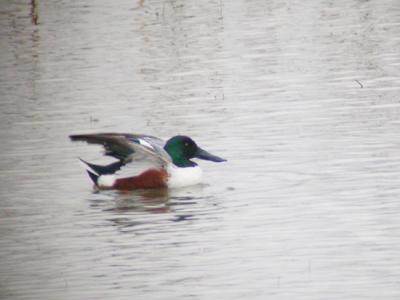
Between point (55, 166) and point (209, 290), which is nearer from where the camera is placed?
point (209, 290)

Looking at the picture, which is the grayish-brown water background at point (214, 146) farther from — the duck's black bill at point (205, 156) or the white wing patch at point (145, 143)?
the white wing patch at point (145, 143)

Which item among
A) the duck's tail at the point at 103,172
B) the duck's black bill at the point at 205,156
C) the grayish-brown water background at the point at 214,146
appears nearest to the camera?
the grayish-brown water background at the point at 214,146

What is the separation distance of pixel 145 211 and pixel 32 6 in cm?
1259

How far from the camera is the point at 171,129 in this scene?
14.6 m

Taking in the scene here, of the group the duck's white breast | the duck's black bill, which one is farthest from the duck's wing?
the duck's black bill

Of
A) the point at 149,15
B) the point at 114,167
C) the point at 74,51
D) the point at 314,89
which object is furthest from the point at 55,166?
the point at 149,15

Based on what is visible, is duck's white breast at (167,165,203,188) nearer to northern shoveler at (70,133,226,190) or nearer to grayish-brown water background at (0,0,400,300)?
northern shoveler at (70,133,226,190)

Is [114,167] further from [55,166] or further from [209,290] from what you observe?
[209,290]

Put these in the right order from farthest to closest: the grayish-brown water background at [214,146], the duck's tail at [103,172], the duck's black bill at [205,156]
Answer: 1. the duck's black bill at [205,156]
2. the duck's tail at [103,172]
3. the grayish-brown water background at [214,146]

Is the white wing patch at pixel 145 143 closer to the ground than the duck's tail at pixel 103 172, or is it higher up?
higher up

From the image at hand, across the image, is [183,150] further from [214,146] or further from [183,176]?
[214,146]

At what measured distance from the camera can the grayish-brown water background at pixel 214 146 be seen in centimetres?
934

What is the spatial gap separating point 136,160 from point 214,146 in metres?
1.29

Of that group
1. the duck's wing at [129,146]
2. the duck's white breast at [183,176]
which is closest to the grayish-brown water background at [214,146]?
the duck's white breast at [183,176]
